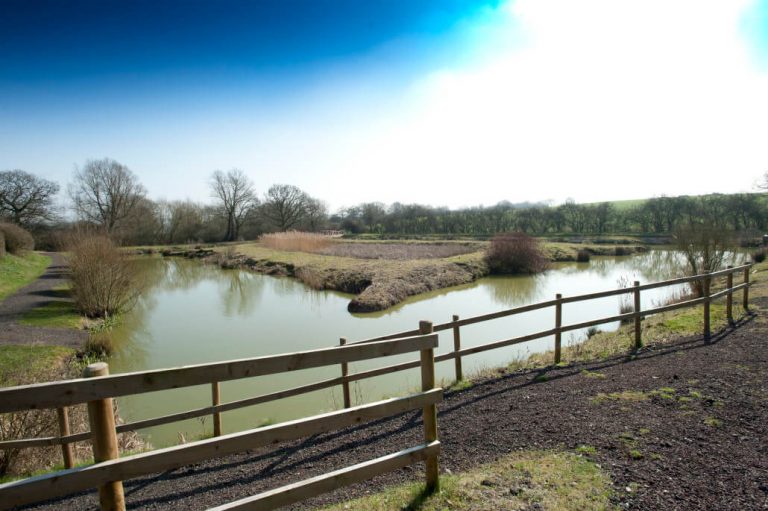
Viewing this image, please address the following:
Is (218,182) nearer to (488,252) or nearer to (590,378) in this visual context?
(488,252)

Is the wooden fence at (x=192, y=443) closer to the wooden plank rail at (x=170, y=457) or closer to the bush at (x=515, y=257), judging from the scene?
the wooden plank rail at (x=170, y=457)

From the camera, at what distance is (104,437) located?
87.7 inches

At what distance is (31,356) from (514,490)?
13.0 m

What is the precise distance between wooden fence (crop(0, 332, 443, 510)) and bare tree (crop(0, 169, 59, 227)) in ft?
182

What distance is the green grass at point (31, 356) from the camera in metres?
10.2

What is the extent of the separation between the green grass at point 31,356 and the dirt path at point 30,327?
2.51ft

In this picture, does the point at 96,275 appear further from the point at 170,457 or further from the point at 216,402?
the point at 170,457

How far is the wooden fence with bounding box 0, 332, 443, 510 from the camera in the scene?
6.76ft

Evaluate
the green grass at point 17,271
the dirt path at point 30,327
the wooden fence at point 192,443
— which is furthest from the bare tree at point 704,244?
the green grass at point 17,271

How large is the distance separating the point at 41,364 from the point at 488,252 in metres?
24.8

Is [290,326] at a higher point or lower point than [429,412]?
lower

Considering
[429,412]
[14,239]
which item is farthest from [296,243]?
[429,412]

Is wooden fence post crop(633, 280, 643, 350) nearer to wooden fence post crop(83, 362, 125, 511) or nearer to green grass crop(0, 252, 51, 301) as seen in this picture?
wooden fence post crop(83, 362, 125, 511)

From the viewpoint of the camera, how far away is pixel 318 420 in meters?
2.88
